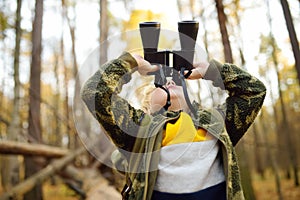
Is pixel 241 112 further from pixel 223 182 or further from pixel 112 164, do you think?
pixel 112 164

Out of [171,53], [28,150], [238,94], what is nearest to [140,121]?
[171,53]

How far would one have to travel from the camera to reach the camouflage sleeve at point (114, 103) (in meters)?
1.25

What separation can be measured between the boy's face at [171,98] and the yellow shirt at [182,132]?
0.05 metres

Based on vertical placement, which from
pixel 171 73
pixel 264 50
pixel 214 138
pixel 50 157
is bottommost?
pixel 50 157

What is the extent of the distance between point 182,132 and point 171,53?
28cm

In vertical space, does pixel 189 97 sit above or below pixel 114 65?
below

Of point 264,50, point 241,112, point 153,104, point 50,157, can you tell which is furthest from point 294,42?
point 264,50

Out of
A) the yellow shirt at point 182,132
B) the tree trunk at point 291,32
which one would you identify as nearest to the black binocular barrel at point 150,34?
the yellow shirt at point 182,132

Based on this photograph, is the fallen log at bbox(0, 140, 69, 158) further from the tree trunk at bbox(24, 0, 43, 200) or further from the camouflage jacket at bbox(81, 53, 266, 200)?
the camouflage jacket at bbox(81, 53, 266, 200)

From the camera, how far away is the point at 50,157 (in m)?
6.24

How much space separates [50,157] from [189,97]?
17.7 ft

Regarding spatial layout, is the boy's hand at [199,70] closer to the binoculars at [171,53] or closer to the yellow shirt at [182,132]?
the binoculars at [171,53]

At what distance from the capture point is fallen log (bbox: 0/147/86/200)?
14.8 ft

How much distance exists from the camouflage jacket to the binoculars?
0.27 ft
